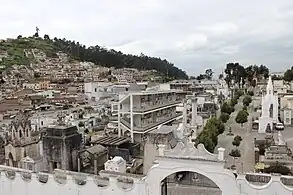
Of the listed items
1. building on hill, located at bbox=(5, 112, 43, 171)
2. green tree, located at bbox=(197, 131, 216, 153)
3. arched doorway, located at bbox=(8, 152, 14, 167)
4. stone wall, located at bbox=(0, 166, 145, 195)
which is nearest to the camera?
stone wall, located at bbox=(0, 166, 145, 195)

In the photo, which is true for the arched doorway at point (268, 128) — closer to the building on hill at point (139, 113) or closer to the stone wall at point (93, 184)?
the building on hill at point (139, 113)

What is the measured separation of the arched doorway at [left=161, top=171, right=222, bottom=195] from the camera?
1294 centimetres

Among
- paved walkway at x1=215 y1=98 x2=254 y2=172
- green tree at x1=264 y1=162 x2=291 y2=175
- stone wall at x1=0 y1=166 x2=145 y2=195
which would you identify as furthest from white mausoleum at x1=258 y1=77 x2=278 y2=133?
stone wall at x1=0 y1=166 x2=145 y2=195

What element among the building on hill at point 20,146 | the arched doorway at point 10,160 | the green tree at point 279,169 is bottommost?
the green tree at point 279,169

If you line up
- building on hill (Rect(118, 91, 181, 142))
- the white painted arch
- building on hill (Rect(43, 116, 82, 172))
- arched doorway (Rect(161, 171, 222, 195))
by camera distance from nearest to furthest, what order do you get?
the white painted arch
arched doorway (Rect(161, 171, 222, 195))
building on hill (Rect(43, 116, 82, 172))
building on hill (Rect(118, 91, 181, 142))

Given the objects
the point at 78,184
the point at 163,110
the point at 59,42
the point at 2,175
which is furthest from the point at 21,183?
the point at 59,42

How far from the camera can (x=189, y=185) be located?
13414 mm

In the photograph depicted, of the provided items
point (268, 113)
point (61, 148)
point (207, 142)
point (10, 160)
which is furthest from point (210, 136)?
point (10, 160)

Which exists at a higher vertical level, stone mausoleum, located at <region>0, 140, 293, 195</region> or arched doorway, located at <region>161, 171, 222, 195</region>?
stone mausoleum, located at <region>0, 140, 293, 195</region>

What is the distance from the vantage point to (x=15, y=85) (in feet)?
239

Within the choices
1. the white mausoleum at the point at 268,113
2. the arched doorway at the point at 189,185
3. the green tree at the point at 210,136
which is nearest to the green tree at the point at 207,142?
the green tree at the point at 210,136

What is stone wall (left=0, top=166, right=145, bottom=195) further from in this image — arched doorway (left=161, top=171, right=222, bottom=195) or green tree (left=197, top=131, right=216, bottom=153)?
green tree (left=197, top=131, right=216, bottom=153)

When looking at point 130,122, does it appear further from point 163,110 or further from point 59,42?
point 59,42

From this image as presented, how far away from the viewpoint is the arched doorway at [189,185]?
1294 cm
